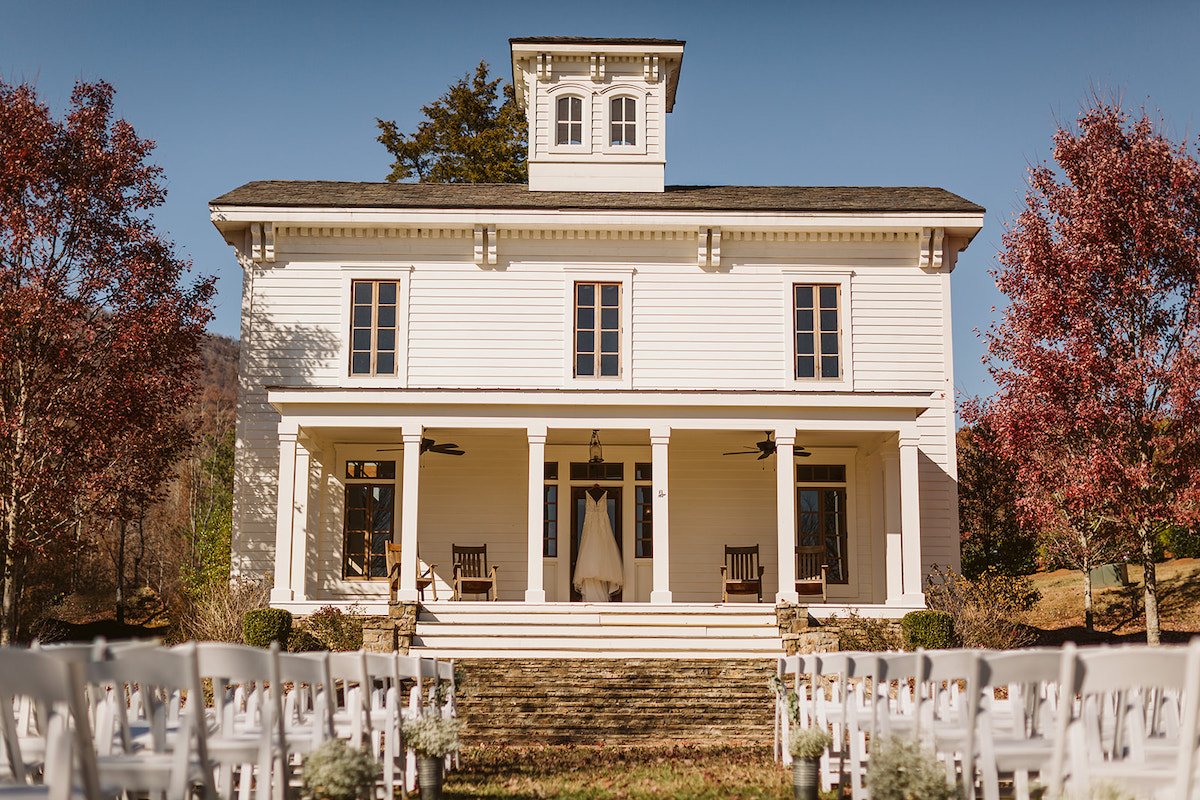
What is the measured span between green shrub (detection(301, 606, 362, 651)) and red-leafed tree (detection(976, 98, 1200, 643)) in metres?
9.65

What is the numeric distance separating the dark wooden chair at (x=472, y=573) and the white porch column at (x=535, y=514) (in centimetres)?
83

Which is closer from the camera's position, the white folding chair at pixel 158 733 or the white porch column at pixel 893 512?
the white folding chair at pixel 158 733

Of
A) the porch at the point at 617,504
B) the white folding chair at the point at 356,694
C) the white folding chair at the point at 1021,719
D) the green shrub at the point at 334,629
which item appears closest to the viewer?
the white folding chair at the point at 1021,719

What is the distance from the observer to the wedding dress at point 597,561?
18.4 m

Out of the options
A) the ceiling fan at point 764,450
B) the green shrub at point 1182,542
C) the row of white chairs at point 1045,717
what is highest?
the ceiling fan at point 764,450

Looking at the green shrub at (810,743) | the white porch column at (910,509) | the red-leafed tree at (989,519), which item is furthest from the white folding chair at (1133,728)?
the red-leafed tree at (989,519)

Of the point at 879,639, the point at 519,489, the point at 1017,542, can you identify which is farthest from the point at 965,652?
the point at 1017,542

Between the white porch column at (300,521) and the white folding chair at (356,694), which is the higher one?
the white porch column at (300,521)

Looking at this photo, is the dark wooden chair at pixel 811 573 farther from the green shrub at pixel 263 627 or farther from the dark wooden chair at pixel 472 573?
the green shrub at pixel 263 627

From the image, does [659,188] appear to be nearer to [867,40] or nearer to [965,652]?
[867,40]

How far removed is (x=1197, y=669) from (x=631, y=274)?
1542cm

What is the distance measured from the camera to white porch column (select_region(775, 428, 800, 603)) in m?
16.4

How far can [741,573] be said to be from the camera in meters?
18.3

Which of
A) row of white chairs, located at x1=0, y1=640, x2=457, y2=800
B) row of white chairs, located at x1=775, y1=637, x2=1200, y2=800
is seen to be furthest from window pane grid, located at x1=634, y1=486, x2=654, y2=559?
row of white chairs, located at x1=0, y1=640, x2=457, y2=800
